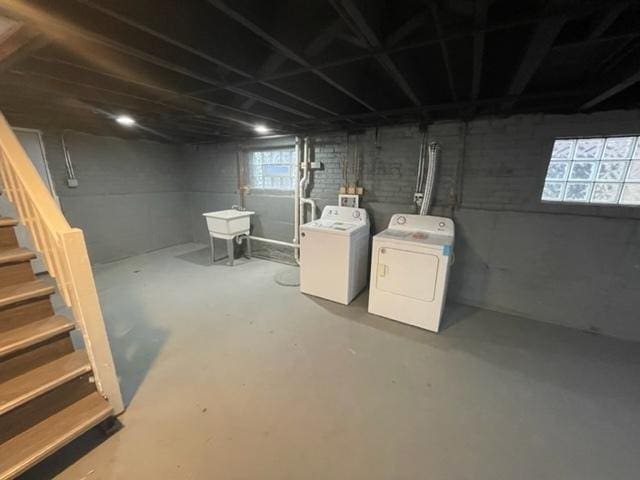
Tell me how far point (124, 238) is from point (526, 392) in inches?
225

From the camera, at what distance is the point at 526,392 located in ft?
6.11

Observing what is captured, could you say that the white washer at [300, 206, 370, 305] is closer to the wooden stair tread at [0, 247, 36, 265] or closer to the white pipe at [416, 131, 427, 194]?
the white pipe at [416, 131, 427, 194]

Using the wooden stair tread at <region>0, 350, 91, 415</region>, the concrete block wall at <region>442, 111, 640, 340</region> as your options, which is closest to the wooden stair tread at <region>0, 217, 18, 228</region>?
the wooden stair tread at <region>0, 350, 91, 415</region>

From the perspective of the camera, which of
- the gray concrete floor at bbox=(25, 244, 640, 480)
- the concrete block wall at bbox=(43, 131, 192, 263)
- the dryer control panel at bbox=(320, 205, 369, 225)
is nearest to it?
the gray concrete floor at bbox=(25, 244, 640, 480)

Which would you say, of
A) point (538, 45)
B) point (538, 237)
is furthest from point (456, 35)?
point (538, 237)

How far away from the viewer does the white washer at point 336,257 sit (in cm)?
295

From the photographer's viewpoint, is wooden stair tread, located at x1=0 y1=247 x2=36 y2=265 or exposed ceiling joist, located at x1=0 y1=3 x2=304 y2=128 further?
wooden stair tread, located at x1=0 y1=247 x2=36 y2=265

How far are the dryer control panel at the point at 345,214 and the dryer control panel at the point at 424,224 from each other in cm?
38

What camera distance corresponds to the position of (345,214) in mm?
3520

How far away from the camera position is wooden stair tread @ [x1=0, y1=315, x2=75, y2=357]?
51.9 inches

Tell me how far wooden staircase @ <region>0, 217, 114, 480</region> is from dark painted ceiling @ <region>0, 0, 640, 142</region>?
1.22 metres

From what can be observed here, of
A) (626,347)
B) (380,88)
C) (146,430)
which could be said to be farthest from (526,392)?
(380,88)

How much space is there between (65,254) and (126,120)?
2.75 metres

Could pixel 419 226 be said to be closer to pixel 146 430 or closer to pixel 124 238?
pixel 146 430
